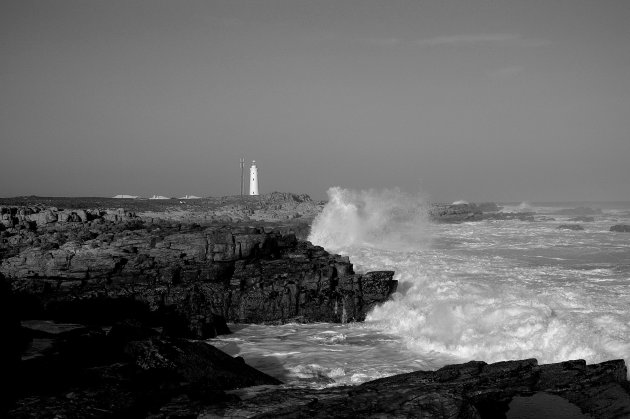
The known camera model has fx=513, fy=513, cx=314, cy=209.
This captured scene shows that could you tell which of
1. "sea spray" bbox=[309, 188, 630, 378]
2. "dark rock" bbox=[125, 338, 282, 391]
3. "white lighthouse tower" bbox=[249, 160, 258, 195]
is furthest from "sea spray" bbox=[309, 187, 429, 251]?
"white lighthouse tower" bbox=[249, 160, 258, 195]

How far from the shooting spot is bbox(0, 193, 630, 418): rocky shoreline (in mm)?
6457

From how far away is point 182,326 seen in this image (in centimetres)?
1310

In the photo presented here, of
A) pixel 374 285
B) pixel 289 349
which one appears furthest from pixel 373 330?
pixel 289 349

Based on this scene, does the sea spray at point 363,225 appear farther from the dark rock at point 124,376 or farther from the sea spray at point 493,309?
the dark rock at point 124,376

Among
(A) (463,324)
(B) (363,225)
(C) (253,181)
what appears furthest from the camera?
(C) (253,181)

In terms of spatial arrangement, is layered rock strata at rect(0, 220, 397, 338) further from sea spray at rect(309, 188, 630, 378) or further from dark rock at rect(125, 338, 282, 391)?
dark rock at rect(125, 338, 282, 391)

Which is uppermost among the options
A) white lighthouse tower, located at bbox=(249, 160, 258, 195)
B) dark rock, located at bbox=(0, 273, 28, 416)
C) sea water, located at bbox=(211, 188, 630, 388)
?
white lighthouse tower, located at bbox=(249, 160, 258, 195)

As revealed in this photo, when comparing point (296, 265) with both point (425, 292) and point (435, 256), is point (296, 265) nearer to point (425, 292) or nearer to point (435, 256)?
point (425, 292)

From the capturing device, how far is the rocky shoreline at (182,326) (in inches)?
254

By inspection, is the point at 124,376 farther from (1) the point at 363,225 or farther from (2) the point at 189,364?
(1) the point at 363,225

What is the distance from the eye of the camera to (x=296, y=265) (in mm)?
17359

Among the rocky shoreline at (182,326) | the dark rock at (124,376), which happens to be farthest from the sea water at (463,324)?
the dark rock at (124,376)

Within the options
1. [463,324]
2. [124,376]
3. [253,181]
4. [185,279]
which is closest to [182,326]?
[185,279]

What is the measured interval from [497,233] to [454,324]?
2511cm
